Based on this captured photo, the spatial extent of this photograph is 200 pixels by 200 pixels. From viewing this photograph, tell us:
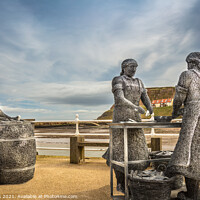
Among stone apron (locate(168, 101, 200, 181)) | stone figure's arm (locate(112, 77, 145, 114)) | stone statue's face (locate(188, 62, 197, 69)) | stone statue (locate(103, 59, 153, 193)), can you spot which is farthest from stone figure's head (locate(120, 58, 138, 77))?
stone apron (locate(168, 101, 200, 181))

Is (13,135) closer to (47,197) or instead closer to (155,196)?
(47,197)

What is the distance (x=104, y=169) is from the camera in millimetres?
6266

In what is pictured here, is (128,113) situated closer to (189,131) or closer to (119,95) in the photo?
(119,95)

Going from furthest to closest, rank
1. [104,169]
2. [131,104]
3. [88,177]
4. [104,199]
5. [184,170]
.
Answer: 1. [104,169]
2. [88,177]
3. [104,199]
4. [131,104]
5. [184,170]

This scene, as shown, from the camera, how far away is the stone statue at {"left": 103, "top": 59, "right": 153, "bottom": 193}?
3.59 m

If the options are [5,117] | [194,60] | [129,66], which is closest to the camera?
[194,60]

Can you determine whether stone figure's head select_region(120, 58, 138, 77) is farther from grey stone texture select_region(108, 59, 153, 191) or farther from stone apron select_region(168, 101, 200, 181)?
stone apron select_region(168, 101, 200, 181)

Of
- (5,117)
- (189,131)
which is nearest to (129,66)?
(189,131)

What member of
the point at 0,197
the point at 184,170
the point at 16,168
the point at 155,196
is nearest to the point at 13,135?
the point at 16,168

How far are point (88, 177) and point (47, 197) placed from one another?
1512 millimetres

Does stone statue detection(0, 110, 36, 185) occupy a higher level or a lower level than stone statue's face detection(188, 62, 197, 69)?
lower

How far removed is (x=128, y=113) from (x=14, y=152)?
97.7 inches

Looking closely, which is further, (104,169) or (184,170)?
(104,169)

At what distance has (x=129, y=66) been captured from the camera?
3826 millimetres
